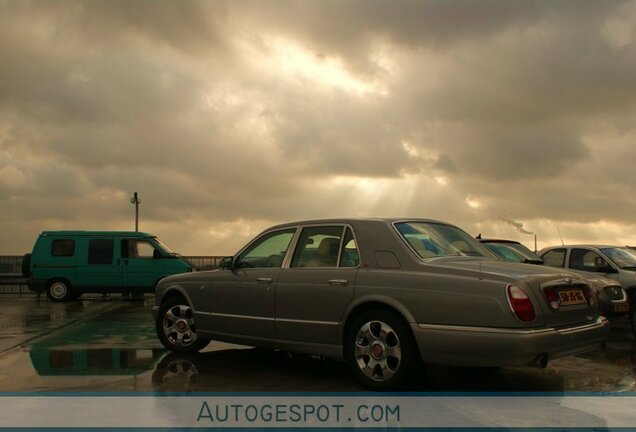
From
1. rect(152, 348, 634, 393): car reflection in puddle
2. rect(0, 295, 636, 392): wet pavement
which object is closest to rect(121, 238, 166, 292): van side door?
rect(0, 295, 636, 392): wet pavement

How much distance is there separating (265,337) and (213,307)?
3.29ft

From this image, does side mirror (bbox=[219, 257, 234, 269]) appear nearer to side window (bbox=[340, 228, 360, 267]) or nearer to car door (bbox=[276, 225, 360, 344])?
car door (bbox=[276, 225, 360, 344])

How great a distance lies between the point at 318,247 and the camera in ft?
23.1

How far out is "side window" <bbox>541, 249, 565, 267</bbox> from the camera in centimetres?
1234

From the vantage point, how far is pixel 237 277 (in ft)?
25.1

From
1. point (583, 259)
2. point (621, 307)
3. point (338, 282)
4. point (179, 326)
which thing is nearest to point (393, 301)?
point (338, 282)

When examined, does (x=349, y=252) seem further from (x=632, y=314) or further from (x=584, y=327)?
(x=632, y=314)

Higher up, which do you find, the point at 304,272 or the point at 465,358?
the point at 304,272

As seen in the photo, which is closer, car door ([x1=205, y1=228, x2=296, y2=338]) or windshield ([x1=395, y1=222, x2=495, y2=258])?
windshield ([x1=395, y1=222, x2=495, y2=258])

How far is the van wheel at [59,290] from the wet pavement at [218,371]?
31.8 feet

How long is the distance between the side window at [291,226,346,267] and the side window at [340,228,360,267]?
0.08 metres

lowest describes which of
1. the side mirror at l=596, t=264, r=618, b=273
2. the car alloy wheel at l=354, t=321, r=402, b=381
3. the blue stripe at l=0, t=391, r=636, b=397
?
the blue stripe at l=0, t=391, r=636, b=397

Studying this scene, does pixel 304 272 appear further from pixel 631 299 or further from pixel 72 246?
pixel 72 246

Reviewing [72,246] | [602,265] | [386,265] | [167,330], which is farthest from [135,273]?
[386,265]
